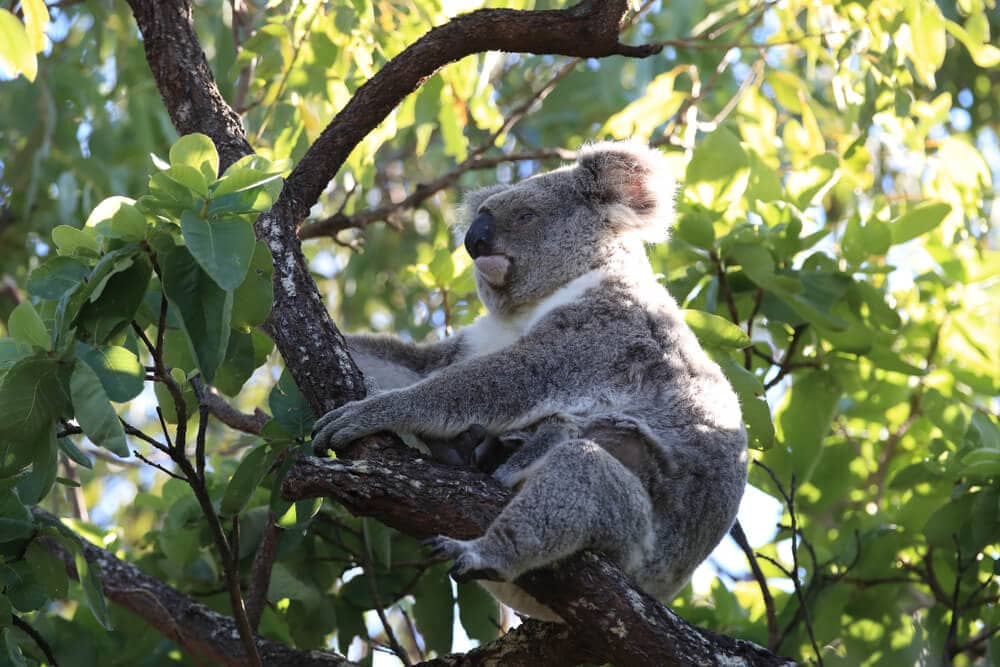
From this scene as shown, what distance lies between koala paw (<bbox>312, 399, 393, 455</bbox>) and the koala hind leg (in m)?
0.41

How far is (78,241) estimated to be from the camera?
224 centimetres

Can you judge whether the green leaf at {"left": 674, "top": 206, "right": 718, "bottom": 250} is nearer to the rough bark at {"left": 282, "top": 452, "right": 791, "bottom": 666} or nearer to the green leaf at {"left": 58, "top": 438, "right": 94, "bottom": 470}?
the rough bark at {"left": 282, "top": 452, "right": 791, "bottom": 666}

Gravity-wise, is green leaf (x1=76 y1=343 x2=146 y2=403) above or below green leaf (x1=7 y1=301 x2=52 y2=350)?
below

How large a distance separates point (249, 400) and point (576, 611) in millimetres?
5530

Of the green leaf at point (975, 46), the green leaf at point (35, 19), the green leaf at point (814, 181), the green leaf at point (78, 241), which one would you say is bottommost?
the green leaf at point (78, 241)

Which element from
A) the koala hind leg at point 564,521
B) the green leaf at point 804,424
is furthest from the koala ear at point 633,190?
the koala hind leg at point 564,521

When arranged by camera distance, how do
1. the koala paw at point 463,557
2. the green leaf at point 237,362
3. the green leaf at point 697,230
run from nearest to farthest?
the green leaf at point 237,362, the koala paw at point 463,557, the green leaf at point 697,230

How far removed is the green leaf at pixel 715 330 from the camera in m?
3.41

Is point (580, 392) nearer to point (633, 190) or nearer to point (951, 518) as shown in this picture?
point (633, 190)

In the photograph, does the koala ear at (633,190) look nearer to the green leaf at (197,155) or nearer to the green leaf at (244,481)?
the green leaf at (244,481)

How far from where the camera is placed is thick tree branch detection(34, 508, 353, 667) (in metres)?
3.18

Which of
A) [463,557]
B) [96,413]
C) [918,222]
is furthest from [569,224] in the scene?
[96,413]

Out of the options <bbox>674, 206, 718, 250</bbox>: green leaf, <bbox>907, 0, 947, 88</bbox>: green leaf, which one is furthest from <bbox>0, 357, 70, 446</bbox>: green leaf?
<bbox>907, 0, 947, 88</bbox>: green leaf

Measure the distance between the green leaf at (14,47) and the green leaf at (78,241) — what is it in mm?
333
